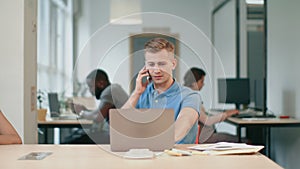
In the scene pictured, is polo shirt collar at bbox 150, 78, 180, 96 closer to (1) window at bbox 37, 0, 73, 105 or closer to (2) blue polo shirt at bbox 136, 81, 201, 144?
(2) blue polo shirt at bbox 136, 81, 201, 144

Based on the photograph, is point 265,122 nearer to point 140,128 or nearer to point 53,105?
point 53,105

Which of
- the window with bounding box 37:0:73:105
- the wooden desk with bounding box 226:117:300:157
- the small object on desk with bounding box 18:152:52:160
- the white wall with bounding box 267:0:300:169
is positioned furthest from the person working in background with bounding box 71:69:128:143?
the window with bounding box 37:0:73:105

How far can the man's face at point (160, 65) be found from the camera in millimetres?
1929

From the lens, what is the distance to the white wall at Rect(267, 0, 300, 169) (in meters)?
4.16

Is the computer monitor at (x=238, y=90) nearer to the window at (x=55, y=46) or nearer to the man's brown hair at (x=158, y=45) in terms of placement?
the window at (x=55, y=46)

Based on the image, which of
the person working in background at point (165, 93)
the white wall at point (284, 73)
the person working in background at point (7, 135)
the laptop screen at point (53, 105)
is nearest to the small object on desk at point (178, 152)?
the person working in background at point (165, 93)

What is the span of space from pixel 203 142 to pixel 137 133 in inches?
19.9

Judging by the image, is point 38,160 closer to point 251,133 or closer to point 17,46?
point 17,46

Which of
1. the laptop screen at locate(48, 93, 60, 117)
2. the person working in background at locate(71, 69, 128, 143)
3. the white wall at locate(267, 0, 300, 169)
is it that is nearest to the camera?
the person working in background at locate(71, 69, 128, 143)

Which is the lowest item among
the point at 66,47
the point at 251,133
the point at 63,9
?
the point at 251,133

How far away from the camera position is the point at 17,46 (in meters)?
2.64

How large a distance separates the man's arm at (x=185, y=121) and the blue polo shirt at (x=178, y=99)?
2cm

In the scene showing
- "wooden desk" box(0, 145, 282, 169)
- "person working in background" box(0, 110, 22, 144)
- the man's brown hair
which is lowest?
"wooden desk" box(0, 145, 282, 169)

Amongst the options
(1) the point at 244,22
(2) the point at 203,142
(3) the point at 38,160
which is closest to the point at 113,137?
(3) the point at 38,160
